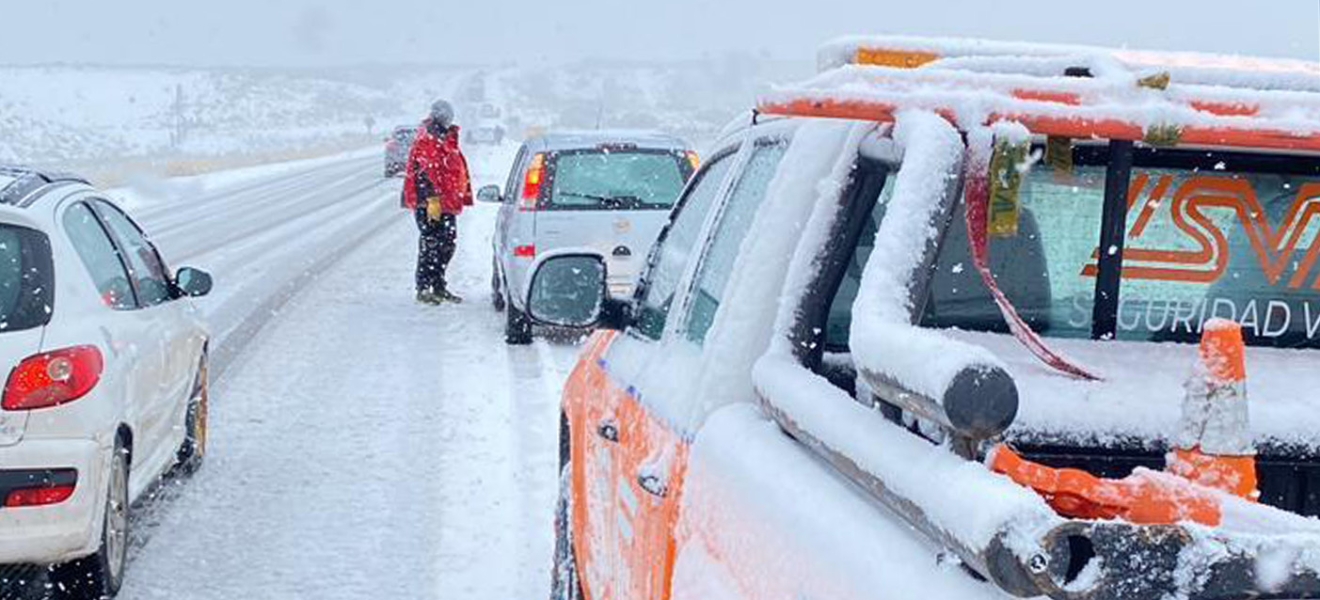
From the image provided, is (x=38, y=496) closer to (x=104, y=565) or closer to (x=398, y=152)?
(x=104, y=565)

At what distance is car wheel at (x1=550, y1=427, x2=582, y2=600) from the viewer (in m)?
4.49

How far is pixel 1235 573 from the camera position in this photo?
1.47m

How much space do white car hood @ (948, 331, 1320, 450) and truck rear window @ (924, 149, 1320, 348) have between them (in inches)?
8.3

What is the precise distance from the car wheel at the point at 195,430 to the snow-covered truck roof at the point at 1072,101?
5.40 metres

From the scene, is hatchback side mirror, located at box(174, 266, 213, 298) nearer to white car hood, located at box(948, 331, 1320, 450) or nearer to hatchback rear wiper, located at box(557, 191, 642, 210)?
white car hood, located at box(948, 331, 1320, 450)

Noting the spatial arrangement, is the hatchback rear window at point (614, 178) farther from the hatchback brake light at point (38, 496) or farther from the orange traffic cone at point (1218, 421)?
the orange traffic cone at point (1218, 421)

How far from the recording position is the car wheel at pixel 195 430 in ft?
23.8

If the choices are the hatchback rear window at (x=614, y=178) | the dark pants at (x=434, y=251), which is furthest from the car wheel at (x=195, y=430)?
the dark pants at (x=434, y=251)

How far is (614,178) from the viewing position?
12578mm

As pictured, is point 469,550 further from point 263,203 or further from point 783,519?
point 263,203

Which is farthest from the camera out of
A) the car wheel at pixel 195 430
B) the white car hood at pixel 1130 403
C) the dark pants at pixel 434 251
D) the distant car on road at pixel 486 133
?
the distant car on road at pixel 486 133

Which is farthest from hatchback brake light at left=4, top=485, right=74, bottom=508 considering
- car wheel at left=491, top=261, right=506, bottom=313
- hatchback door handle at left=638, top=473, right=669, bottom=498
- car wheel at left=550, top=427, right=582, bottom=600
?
car wheel at left=491, top=261, right=506, bottom=313

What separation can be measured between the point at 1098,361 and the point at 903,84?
66cm

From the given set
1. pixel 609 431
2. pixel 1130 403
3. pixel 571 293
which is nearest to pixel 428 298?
pixel 571 293
